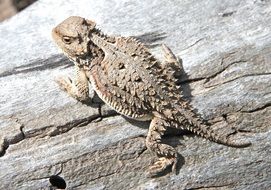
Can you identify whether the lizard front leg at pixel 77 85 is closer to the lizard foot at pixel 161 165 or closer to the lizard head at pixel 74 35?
the lizard head at pixel 74 35

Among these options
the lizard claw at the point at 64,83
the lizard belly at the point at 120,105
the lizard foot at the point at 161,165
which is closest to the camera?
the lizard foot at the point at 161,165

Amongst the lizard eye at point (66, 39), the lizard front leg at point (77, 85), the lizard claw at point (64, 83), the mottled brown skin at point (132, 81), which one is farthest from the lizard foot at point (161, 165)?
the lizard eye at point (66, 39)

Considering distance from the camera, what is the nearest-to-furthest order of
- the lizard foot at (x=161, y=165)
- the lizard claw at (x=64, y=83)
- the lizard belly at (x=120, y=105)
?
1. the lizard foot at (x=161, y=165)
2. the lizard belly at (x=120, y=105)
3. the lizard claw at (x=64, y=83)

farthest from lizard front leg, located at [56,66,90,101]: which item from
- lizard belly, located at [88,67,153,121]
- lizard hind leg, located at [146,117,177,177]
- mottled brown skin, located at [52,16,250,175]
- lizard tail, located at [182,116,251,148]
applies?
lizard tail, located at [182,116,251,148]

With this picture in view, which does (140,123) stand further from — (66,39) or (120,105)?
(66,39)

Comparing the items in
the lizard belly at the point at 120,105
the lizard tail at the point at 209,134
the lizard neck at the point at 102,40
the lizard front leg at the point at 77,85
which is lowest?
the lizard tail at the point at 209,134

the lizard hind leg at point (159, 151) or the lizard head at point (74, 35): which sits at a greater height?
the lizard head at point (74, 35)

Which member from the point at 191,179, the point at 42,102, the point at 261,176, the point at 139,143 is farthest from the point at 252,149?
the point at 42,102

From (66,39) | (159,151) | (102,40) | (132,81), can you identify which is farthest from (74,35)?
(159,151)
